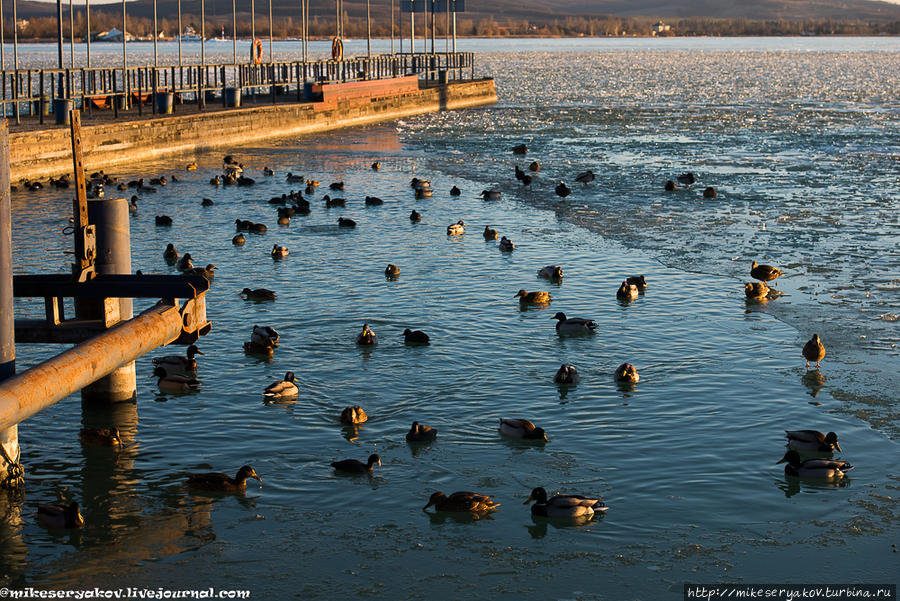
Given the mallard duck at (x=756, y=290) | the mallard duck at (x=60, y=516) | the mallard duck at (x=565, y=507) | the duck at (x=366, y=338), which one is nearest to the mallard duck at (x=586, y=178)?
the mallard duck at (x=756, y=290)

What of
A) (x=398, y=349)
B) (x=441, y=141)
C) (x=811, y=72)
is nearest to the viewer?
(x=398, y=349)

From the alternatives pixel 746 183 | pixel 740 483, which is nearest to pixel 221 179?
pixel 746 183

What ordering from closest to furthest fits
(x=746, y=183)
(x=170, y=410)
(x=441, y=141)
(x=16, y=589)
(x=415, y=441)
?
1. (x=16, y=589)
2. (x=415, y=441)
3. (x=170, y=410)
4. (x=746, y=183)
5. (x=441, y=141)

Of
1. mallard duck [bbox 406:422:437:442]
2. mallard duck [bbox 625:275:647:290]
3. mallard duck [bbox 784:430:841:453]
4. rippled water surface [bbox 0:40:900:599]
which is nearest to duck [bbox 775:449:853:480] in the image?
rippled water surface [bbox 0:40:900:599]

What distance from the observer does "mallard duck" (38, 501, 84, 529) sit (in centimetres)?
1058

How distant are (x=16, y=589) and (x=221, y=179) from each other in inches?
1015

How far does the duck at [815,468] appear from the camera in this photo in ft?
38.2

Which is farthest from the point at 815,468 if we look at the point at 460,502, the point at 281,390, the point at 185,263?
the point at 185,263

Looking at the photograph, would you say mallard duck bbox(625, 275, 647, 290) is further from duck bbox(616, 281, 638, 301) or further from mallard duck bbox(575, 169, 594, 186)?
mallard duck bbox(575, 169, 594, 186)

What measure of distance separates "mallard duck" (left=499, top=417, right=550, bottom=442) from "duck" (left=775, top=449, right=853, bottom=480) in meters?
2.56

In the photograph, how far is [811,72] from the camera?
116m

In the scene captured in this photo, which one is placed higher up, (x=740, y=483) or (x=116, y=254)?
(x=116, y=254)

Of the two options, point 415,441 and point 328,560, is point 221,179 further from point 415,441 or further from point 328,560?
point 328,560

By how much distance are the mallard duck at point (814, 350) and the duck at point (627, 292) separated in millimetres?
4148
